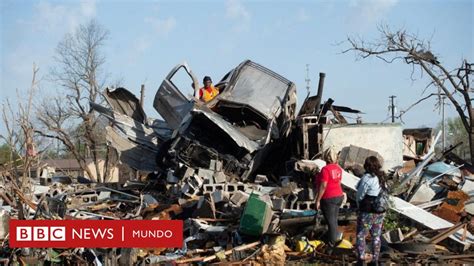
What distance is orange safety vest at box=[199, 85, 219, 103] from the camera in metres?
13.7

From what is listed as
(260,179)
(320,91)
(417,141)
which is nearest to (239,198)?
(260,179)

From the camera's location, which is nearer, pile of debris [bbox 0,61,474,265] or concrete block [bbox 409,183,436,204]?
pile of debris [bbox 0,61,474,265]

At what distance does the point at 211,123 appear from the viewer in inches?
513

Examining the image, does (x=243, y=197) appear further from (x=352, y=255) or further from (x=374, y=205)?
(x=374, y=205)

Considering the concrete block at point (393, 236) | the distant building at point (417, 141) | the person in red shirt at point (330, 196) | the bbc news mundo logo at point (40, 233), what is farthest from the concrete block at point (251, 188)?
the distant building at point (417, 141)

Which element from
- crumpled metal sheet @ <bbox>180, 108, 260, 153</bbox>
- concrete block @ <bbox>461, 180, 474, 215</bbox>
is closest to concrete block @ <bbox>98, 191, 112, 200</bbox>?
crumpled metal sheet @ <bbox>180, 108, 260, 153</bbox>

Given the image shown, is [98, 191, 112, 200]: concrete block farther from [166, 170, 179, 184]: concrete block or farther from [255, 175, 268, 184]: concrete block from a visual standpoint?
[255, 175, 268, 184]: concrete block

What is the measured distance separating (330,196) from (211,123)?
4.50m

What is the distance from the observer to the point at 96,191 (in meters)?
14.0

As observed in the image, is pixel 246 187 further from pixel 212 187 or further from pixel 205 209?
pixel 205 209

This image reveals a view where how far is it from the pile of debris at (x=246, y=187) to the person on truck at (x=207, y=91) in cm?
24

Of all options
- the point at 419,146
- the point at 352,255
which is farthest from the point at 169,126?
the point at 419,146

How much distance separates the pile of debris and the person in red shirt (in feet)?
1.20

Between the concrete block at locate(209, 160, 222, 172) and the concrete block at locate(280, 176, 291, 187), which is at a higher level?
the concrete block at locate(209, 160, 222, 172)
